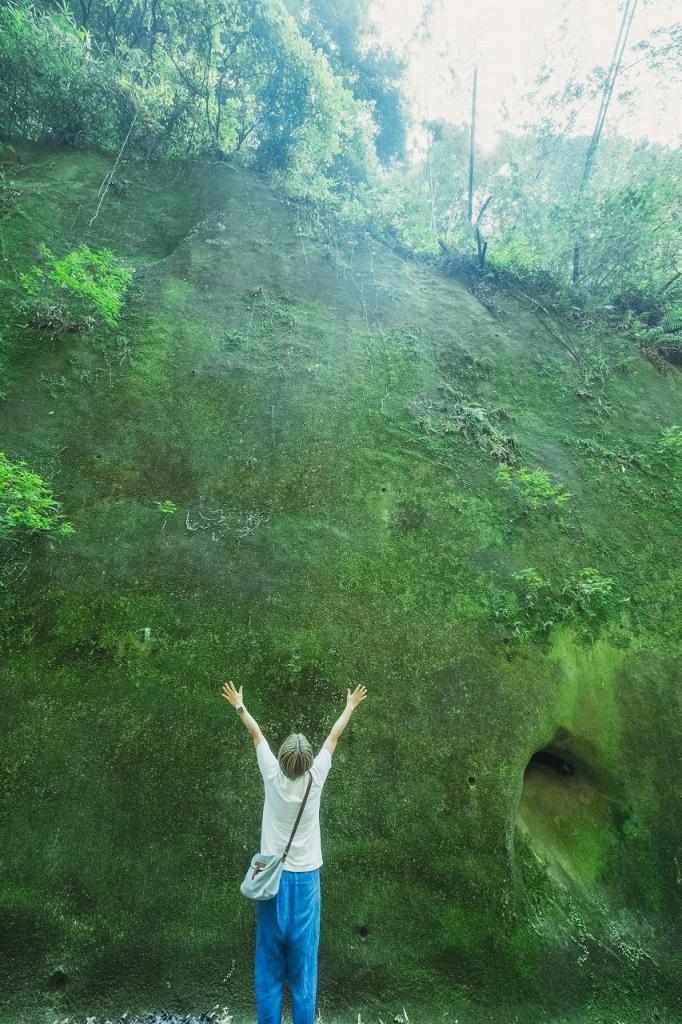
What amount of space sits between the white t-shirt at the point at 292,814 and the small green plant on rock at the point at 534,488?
577 cm

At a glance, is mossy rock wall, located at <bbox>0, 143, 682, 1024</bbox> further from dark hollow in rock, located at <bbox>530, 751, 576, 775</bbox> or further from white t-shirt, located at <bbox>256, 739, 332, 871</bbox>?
white t-shirt, located at <bbox>256, 739, 332, 871</bbox>

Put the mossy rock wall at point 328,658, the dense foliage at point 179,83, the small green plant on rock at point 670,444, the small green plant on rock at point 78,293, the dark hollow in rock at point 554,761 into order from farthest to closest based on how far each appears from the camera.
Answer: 1. the dense foliage at point 179,83
2. the small green plant on rock at point 670,444
3. the small green plant on rock at point 78,293
4. the dark hollow in rock at point 554,761
5. the mossy rock wall at point 328,658

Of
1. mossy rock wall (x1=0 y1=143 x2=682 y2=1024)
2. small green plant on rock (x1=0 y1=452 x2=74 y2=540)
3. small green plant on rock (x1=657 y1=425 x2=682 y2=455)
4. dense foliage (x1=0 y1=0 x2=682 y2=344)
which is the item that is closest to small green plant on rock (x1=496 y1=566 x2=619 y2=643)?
mossy rock wall (x1=0 y1=143 x2=682 y2=1024)

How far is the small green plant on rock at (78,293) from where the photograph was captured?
7.17m

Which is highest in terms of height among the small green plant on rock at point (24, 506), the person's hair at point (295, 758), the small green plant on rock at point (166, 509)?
the small green plant on rock at point (166, 509)

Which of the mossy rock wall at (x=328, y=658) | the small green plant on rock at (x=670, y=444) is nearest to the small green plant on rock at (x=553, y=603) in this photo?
the mossy rock wall at (x=328, y=658)

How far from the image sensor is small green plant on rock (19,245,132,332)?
717cm

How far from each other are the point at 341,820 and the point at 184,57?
1664cm

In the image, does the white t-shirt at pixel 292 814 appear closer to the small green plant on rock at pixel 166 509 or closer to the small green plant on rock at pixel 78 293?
the small green plant on rock at pixel 166 509

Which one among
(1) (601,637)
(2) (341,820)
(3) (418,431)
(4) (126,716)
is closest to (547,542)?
(1) (601,637)

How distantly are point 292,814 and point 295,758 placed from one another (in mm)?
439

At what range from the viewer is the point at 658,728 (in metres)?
6.21

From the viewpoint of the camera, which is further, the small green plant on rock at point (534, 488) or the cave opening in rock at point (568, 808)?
the small green plant on rock at point (534, 488)

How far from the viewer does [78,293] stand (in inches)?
302
